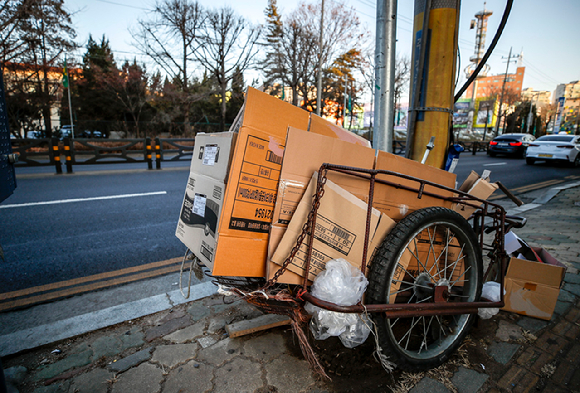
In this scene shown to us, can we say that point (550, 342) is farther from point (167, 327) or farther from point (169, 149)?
point (169, 149)

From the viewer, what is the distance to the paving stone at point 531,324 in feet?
7.61

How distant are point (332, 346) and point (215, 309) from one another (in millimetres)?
976

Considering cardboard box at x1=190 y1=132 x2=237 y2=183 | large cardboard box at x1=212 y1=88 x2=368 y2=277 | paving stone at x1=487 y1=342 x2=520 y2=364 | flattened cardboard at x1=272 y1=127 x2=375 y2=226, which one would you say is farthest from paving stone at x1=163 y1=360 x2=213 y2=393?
paving stone at x1=487 y1=342 x2=520 y2=364

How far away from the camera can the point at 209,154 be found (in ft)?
6.07

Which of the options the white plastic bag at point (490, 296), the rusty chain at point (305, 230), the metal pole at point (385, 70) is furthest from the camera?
the metal pole at point (385, 70)

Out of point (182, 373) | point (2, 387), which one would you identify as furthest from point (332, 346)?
point (2, 387)

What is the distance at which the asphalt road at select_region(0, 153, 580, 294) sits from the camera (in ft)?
10.5

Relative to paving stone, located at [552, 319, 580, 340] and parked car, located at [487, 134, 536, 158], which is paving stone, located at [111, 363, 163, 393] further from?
parked car, located at [487, 134, 536, 158]

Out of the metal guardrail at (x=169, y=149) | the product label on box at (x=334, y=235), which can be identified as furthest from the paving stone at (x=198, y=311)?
the metal guardrail at (x=169, y=149)

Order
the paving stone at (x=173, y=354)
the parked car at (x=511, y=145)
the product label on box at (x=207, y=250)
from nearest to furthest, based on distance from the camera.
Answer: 1. the product label on box at (x=207, y=250)
2. the paving stone at (x=173, y=354)
3. the parked car at (x=511, y=145)

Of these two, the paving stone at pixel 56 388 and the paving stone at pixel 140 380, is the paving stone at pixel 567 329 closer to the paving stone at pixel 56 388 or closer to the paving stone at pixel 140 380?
the paving stone at pixel 140 380

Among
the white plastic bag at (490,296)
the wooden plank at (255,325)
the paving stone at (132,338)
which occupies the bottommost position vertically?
the paving stone at (132,338)

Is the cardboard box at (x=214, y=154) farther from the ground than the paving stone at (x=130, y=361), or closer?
farther from the ground

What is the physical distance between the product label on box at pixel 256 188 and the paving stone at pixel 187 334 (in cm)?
103
